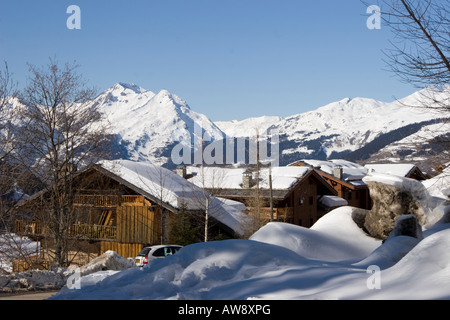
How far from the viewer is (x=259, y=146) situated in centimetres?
3566

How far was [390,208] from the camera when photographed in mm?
16750

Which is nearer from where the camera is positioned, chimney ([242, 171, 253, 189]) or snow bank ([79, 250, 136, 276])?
snow bank ([79, 250, 136, 276])

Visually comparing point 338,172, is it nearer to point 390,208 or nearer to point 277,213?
point 277,213

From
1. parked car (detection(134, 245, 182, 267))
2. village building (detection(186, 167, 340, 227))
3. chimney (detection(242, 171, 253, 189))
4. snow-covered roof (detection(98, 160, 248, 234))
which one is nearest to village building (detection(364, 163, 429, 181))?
village building (detection(186, 167, 340, 227))

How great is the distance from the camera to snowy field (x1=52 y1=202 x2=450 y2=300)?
6129mm

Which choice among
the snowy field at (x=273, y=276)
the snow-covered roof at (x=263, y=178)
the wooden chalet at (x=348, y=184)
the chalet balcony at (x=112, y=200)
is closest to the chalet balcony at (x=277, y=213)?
the snow-covered roof at (x=263, y=178)

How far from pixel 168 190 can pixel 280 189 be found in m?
13.0

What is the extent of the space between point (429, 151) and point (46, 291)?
37.5ft

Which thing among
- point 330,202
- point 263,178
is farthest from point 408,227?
point 330,202

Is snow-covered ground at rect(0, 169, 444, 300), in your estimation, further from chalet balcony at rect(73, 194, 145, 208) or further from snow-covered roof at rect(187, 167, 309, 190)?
snow-covered roof at rect(187, 167, 309, 190)

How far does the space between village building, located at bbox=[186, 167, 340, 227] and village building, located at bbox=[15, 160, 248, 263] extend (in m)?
5.84

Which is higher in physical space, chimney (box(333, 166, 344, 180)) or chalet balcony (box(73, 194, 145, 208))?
chimney (box(333, 166, 344, 180))
